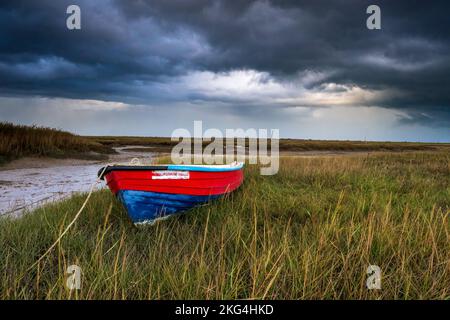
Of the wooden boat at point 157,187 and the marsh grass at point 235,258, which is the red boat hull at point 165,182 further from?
the marsh grass at point 235,258

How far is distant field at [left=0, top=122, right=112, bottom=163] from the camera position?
60.0ft

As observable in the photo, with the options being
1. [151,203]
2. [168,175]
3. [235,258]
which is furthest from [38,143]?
[235,258]

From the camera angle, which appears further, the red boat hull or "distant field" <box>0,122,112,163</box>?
"distant field" <box>0,122,112,163</box>

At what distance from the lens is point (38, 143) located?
20609 millimetres

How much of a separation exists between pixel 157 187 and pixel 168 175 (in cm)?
33

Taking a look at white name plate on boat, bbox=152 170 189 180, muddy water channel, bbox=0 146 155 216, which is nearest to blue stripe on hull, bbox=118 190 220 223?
white name plate on boat, bbox=152 170 189 180

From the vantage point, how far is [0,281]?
3541 mm

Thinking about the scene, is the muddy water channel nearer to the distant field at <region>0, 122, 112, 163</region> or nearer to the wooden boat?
the distant field at <region>0, 122, 112, 163</region>

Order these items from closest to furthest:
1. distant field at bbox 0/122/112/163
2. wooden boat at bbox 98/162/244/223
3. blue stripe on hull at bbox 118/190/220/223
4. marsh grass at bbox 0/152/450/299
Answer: marsh grass at bbox 0/152/450/299, wooden boat at bbox 98/162/244/223, blue stripe on hull at bbox 118/190/220/223, distant field at bbox 0/122/112/163

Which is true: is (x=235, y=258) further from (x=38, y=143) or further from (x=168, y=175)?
(x=38, y=143)

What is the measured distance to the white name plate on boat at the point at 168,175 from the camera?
5.76 meters

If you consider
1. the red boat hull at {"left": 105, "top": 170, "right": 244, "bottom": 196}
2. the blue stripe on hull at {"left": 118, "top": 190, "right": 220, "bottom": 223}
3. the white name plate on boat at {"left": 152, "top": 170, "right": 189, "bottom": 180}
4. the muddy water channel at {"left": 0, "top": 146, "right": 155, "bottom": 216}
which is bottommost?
the muddy water channel at {"left": 0, "top": 146, "right": 155, "bottom": 216}
